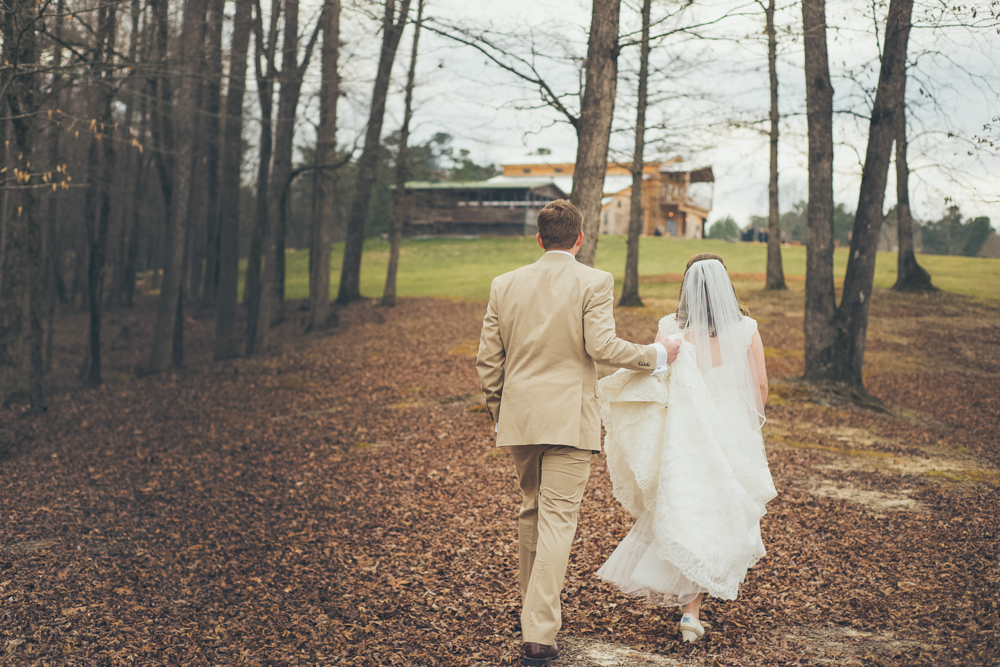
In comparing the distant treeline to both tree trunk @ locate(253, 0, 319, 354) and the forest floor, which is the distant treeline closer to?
the forest floor

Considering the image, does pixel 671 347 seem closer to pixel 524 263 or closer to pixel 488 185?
pixel 524 263

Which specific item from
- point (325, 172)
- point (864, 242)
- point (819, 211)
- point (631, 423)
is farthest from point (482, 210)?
point (631, 423)

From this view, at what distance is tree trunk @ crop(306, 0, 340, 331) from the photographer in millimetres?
16188

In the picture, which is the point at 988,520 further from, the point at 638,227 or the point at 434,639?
the point at 638,227

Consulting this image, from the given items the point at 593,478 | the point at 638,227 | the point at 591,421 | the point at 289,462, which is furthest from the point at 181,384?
the point at 638,227

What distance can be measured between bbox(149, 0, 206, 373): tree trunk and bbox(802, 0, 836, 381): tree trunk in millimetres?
11277

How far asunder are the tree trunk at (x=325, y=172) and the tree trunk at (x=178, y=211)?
2809mm

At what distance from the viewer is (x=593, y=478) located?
273 inches

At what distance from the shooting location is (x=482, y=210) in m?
46.2

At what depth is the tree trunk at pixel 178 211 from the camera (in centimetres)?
1427

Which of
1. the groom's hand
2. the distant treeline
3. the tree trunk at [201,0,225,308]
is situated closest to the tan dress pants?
the groom's hand

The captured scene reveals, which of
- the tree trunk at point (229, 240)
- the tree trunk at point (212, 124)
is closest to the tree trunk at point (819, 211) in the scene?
the tree trunk at point (212, 124)

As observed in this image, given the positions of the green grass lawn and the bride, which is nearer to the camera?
the bride

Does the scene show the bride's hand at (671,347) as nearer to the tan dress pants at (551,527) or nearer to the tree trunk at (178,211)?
the tan dress pants at (551,527)
